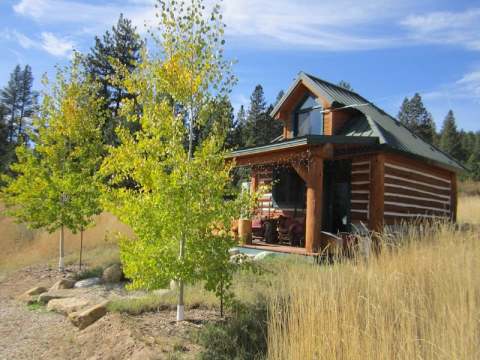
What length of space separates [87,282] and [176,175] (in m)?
5.57

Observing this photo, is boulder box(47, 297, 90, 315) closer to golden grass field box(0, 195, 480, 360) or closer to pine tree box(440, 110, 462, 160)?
golden grass field box(0, 195, 480, 360)

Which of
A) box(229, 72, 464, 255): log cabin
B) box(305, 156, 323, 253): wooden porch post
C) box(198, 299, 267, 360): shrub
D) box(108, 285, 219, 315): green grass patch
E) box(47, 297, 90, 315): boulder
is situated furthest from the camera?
box(229, 72, 464, 255): log cabin

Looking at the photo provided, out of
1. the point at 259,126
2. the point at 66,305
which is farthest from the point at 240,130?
→ the point at 66,305

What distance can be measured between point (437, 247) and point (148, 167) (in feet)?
14.3

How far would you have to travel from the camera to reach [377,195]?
10.1 meters

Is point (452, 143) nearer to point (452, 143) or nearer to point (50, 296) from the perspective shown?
point (452, 143)

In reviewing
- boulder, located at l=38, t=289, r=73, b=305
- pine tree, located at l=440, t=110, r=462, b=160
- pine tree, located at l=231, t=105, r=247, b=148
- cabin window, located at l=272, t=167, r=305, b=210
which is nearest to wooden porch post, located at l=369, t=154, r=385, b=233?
cabin window, located at l=272, t=167, r=305, b=210

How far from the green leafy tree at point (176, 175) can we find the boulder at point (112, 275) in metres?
4.49

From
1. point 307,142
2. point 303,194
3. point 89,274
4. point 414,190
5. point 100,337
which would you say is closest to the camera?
point 100,337

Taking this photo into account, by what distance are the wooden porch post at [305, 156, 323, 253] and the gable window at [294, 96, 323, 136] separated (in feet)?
13.1

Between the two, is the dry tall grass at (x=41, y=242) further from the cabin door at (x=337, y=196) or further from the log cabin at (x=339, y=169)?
→ the cabin door at (x=337, y=196)

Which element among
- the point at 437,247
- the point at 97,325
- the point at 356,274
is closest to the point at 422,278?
the point at 356,274

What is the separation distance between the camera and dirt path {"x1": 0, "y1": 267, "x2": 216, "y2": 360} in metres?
4.50

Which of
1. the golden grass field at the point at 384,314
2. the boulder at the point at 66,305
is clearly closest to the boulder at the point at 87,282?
the boulder at the point at 66,305
